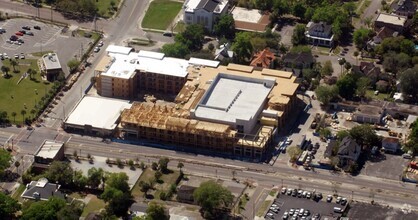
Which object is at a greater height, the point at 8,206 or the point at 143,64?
the point at 8,206

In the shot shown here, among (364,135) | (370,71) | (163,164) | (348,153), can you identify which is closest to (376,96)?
(370,71)

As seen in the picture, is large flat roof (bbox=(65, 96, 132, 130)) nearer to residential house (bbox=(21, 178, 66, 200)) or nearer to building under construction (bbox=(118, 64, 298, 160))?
building under construction (bbox=(118, 64, 298, 160))

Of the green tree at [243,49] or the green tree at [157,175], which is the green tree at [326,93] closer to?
the green tree at [243,49]

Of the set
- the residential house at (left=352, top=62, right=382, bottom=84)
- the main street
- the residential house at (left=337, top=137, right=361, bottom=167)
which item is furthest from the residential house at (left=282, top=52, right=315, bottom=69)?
the main street

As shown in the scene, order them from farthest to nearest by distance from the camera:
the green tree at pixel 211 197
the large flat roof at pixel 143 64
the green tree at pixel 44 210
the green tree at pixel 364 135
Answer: the large flat roof at pixel 143 64 < the green tree at pixel 364 135 < the green tree at pixel 211 197 < the green tree at pixel 44 210

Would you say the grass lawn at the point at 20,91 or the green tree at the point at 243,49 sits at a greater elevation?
the green tree at the point at 243,49

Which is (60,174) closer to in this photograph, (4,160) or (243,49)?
(4,160)

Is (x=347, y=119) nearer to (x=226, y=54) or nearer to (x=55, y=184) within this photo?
(x=226, y=54)

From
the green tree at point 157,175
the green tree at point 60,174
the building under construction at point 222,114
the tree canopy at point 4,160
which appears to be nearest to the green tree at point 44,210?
the green tree at point 60,174
